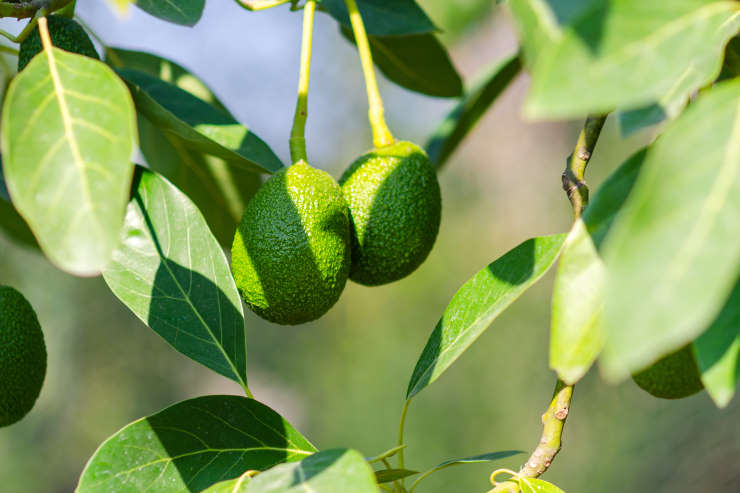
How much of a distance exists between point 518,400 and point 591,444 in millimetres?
646

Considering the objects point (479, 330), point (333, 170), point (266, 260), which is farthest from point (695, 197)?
point (333, 170)

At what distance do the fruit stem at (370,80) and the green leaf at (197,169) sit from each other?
24 centimetres

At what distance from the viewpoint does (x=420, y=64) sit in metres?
1.17

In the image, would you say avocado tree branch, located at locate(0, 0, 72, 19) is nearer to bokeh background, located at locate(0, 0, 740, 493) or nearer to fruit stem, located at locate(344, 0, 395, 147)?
fruit stem, located at locate(344, 0, 395, 147)

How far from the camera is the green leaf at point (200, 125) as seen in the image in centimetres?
78

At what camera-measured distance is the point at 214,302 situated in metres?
0.74

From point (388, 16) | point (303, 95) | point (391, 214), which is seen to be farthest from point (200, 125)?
point (388, 16)

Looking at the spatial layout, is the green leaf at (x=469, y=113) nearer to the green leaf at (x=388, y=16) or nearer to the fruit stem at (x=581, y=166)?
the green leaf at (x=388, y=16)

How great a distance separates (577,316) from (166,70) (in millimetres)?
799

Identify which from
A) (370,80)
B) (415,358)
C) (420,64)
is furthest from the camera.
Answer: (415,358)

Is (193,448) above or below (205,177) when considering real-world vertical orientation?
below

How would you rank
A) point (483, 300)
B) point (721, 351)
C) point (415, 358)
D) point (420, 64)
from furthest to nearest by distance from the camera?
point (415, 358), point (420, 64), point (483, 300), point (721, 351)

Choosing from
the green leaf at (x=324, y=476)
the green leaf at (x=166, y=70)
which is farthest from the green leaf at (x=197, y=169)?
the green leaf at (x=324, y=476)

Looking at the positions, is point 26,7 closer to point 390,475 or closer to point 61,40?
point 61,40
